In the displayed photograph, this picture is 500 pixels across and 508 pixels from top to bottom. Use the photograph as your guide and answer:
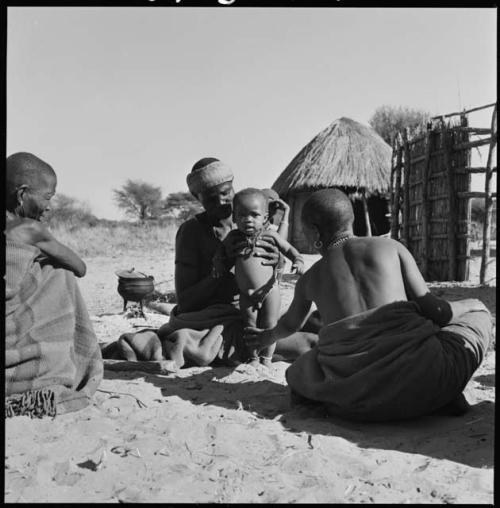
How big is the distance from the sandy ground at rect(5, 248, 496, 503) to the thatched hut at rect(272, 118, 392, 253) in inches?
535

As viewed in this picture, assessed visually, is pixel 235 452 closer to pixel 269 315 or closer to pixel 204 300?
pixel 269 315

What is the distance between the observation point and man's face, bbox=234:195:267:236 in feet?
13.1

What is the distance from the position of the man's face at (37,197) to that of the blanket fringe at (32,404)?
92 centimetres

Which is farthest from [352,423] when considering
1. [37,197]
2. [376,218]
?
[376,218]

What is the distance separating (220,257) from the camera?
4.19m

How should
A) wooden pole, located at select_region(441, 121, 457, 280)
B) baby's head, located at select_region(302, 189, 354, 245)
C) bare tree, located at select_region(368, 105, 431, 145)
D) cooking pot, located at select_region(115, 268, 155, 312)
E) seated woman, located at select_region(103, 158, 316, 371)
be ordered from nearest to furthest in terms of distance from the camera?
baby's head, located at select_region(302, 189, 354, 245) < seated woman, located at select_region(103, 158, 316, 371) < cooking pot, located at select_region(115, 268, 155, 312) < wooden pole, located at select_region(441, 121, 457, 280) < bare tree, located at select_region(368, 105, 431, 145)

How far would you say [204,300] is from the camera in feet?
14.7

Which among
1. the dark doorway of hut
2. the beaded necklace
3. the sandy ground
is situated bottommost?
the sandy ground

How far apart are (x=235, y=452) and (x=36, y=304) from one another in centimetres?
133

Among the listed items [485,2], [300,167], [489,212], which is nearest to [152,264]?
[300,167]

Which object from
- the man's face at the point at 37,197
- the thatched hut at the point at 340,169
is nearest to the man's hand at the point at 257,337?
the man's face at the point at 37,197

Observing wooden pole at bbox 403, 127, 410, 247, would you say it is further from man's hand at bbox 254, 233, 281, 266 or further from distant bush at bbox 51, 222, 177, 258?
man's hand at bbox 254, 233, 281, 266

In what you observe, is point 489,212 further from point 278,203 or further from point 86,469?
point 86,469

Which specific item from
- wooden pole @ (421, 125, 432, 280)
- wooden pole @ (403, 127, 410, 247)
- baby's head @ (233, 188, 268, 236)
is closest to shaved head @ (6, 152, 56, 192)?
baby's head @ (233, 188, 268, 236)
